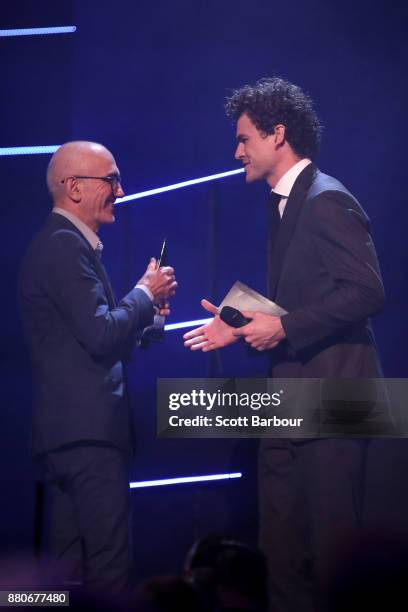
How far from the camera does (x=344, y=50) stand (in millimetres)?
3193

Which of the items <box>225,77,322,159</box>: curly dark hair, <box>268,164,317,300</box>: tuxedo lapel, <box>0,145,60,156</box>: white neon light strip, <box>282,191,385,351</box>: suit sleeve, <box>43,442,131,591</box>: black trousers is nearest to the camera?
<box>43,442,131,591</box>: black trousers

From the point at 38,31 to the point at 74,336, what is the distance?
1.16 m

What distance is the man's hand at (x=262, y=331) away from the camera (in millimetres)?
2973

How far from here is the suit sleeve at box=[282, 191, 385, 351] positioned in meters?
2.88

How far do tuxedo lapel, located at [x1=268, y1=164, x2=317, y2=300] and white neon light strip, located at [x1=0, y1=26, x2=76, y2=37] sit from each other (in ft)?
3.20

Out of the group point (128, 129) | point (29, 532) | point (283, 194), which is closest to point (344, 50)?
point (283, 194)

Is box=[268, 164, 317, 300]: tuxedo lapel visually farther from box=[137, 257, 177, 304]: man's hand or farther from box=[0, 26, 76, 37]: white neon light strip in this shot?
box=[0, 26, 76, 37]: white neon light strip

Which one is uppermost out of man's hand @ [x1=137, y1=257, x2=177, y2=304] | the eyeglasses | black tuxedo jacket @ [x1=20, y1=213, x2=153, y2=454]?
the eyeglasses

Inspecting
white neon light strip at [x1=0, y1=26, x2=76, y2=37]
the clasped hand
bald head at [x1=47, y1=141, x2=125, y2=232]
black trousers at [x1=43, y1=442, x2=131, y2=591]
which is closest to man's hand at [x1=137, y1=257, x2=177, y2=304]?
the clasped hand

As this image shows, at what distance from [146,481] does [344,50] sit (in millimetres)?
1564

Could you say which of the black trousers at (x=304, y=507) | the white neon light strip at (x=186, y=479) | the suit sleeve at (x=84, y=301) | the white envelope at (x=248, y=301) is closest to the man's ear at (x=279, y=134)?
the white envelope at (x=248, y=301)

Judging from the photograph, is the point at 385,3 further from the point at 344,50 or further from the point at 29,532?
the point at 29,532

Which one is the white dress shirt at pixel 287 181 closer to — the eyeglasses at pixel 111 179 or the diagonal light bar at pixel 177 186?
the diagonal light bar at pixel 177 186

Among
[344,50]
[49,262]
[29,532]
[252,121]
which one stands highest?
[344,50]
